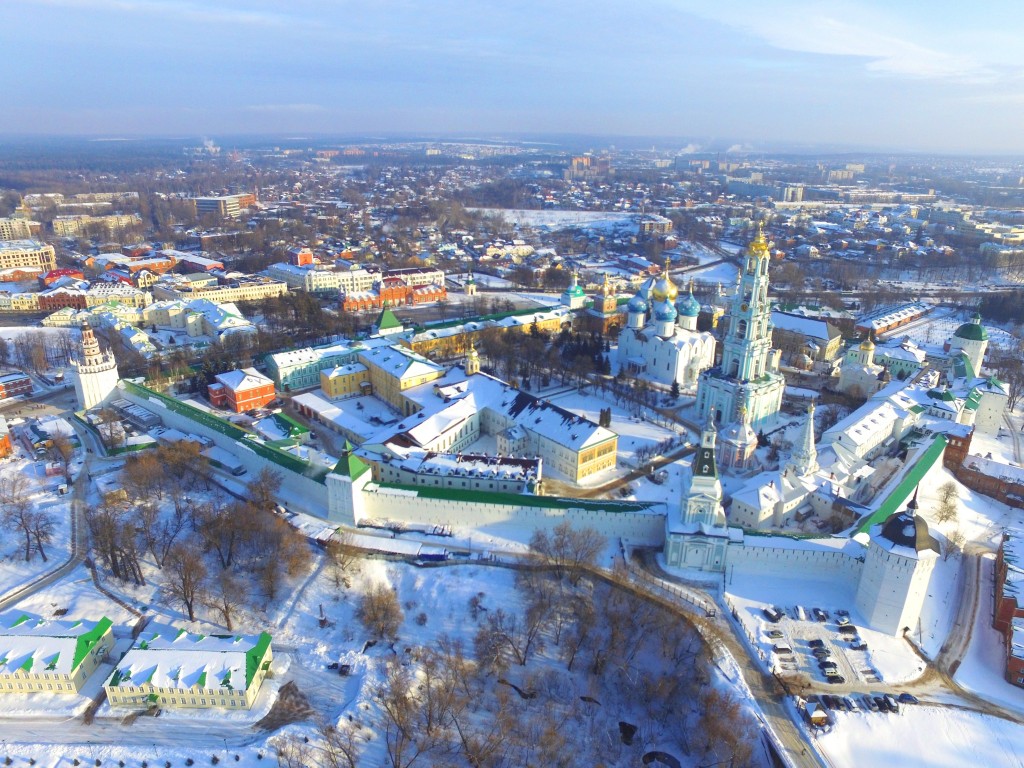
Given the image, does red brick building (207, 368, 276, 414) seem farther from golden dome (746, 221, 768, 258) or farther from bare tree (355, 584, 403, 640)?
golden dome (746, 221, 768, 258)

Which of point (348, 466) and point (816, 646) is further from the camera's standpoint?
point (348, 466)

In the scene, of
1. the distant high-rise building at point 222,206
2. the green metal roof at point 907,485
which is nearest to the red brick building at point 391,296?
the green metal roof at point 907,485

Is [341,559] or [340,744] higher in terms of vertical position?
[341,559]

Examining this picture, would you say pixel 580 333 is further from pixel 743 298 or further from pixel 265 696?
pixel 265 696

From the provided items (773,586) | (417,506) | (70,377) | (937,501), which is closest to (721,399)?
(937,501)

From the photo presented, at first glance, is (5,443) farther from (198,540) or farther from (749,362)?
(749,362)

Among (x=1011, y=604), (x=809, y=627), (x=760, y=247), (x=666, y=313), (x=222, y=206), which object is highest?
(x=760, y=247)

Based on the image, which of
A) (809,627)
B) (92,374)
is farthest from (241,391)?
(809,627)
